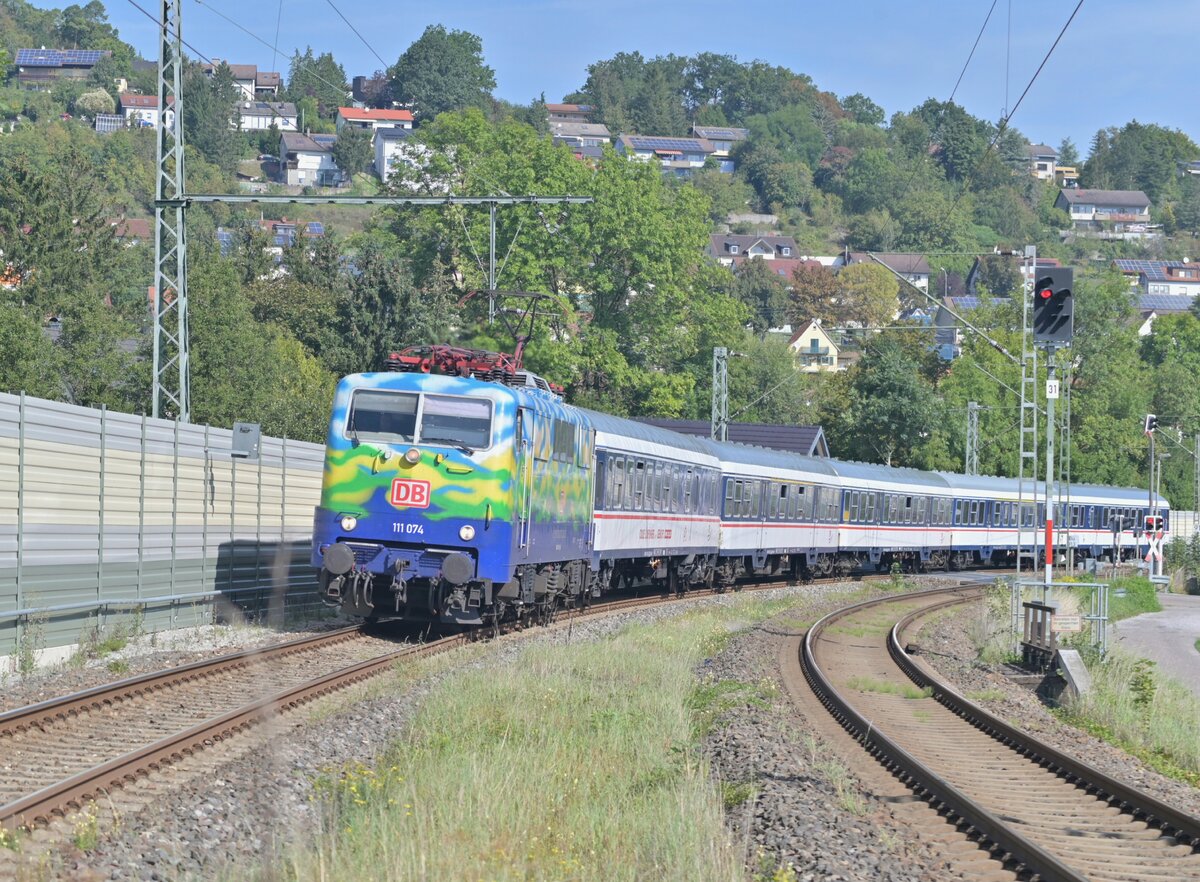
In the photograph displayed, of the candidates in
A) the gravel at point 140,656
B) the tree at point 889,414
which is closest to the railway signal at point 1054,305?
the gravel at point 140,656

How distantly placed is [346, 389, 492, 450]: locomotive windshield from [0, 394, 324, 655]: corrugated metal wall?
8.10ft

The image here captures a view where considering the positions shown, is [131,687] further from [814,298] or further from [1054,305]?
[814,298]

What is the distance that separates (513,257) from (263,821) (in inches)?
1992

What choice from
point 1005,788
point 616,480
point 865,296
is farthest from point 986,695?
point 865,296

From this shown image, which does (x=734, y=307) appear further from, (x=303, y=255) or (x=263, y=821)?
(x=263, y=821)

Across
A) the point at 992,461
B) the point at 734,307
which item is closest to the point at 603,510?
the point at 734,307

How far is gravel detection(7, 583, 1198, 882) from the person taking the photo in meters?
8.36

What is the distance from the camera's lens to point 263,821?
9.29 meters

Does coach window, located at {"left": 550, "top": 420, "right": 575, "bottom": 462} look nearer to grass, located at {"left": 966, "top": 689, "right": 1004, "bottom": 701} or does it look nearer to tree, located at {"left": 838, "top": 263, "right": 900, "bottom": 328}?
grass, located at {"left": 966, "top": 689, "right": 1004, "bottom": 701}

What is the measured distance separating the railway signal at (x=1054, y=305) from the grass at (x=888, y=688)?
5413 mm

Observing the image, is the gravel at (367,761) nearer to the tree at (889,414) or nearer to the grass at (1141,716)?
the grass at (1141,716)

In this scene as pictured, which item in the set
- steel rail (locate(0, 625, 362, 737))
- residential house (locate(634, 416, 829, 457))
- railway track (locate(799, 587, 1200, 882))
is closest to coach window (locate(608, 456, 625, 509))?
railway track (locate(799, 587, 1200, 882))

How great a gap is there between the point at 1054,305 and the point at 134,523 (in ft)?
41.0

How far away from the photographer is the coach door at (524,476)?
1920 centimetres
